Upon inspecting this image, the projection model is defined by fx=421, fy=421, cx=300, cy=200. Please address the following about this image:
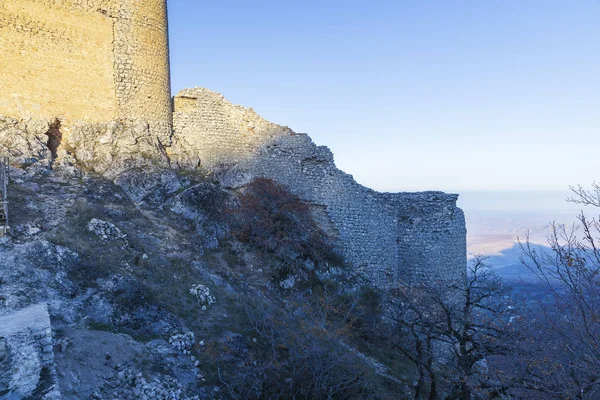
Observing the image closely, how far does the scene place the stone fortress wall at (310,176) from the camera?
1591 centimetres

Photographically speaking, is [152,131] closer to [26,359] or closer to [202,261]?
[202,261]

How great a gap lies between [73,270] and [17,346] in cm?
353

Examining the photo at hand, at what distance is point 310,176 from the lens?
52.9 feet

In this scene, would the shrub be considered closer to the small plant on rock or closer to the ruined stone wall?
the ruined stone wall

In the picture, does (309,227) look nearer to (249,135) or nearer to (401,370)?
(249,135)

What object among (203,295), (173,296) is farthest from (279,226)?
(173,296)

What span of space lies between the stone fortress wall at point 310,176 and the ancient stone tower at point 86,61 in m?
1.33

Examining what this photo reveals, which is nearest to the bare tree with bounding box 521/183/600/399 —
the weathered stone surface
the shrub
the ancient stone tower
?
the weathered stone surface

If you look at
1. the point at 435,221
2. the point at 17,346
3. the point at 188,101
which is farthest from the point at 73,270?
the point at 435,221

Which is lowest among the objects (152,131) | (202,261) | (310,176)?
(202,261)

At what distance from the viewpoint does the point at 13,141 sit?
12.2 m

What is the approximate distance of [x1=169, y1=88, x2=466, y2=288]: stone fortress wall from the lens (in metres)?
15.9

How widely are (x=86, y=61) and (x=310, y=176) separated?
853 cm

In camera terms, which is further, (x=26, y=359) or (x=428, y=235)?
(x=428, y=235)
